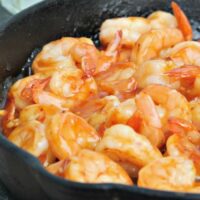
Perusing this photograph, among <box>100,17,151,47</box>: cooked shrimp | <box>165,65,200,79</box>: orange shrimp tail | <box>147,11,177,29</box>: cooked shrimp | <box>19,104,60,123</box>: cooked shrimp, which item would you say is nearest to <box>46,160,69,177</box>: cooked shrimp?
<box>19,104,60,123</box>: cooked shrimp

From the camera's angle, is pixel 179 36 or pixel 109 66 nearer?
pixel 109 66

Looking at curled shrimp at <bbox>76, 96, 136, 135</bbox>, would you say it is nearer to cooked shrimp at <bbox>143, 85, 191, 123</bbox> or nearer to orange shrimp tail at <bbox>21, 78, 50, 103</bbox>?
cooked shrimp at <bbox>143, 85, 191, 123</bbox>

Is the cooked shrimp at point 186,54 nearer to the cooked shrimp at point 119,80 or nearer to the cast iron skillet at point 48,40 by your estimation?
the cooked shrimp at point 119,80

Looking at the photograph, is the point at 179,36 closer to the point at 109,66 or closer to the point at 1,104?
the point at 109,66

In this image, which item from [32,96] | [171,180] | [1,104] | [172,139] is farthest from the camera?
[1,104]

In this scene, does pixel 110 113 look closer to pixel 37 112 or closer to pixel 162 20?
pixel 37 112

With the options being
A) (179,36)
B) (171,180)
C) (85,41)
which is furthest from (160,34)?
(171,180)
